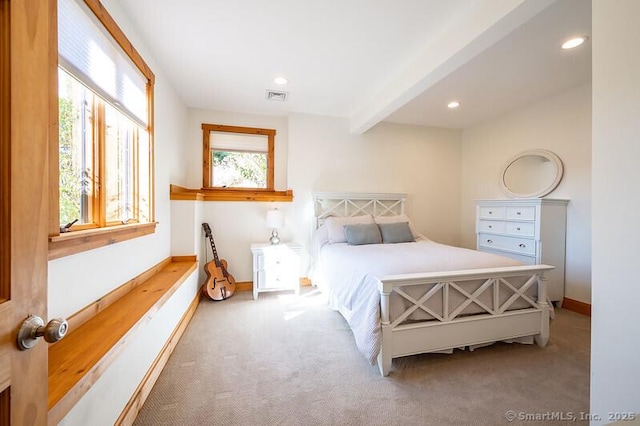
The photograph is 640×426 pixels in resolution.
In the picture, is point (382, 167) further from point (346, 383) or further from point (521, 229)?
point (346, 383)

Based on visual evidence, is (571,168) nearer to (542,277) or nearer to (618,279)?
(542,277)

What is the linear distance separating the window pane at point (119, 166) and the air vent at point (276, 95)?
1573 millimetres

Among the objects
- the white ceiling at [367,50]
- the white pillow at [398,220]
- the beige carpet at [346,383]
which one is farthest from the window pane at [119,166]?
the white pillow at [398,220]

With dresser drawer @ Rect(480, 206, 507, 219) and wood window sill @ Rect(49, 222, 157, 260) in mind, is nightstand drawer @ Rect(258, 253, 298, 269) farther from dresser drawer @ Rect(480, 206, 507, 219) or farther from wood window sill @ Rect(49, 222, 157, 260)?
dresser drawer @ Rect(480, 206, 507, 219)

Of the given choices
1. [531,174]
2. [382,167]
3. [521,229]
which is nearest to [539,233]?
[521,229]

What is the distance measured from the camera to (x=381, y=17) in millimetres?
1854

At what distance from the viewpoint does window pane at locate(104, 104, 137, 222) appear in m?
1.69

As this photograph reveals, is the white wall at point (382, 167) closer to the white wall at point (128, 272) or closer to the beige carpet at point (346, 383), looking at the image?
the white wall at point (128, 272)

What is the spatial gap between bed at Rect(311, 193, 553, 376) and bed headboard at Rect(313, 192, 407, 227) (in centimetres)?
129

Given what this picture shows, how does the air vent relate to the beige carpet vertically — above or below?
above

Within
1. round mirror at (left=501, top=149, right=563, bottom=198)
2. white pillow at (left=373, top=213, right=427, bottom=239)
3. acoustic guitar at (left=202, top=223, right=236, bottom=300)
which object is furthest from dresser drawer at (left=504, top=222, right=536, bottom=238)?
acoustic guitar at (left=202, top=223, right=236, bottom=300)

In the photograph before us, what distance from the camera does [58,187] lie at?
3.74 feet

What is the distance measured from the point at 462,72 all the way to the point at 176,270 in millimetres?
3410

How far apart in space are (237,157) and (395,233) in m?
2.43
